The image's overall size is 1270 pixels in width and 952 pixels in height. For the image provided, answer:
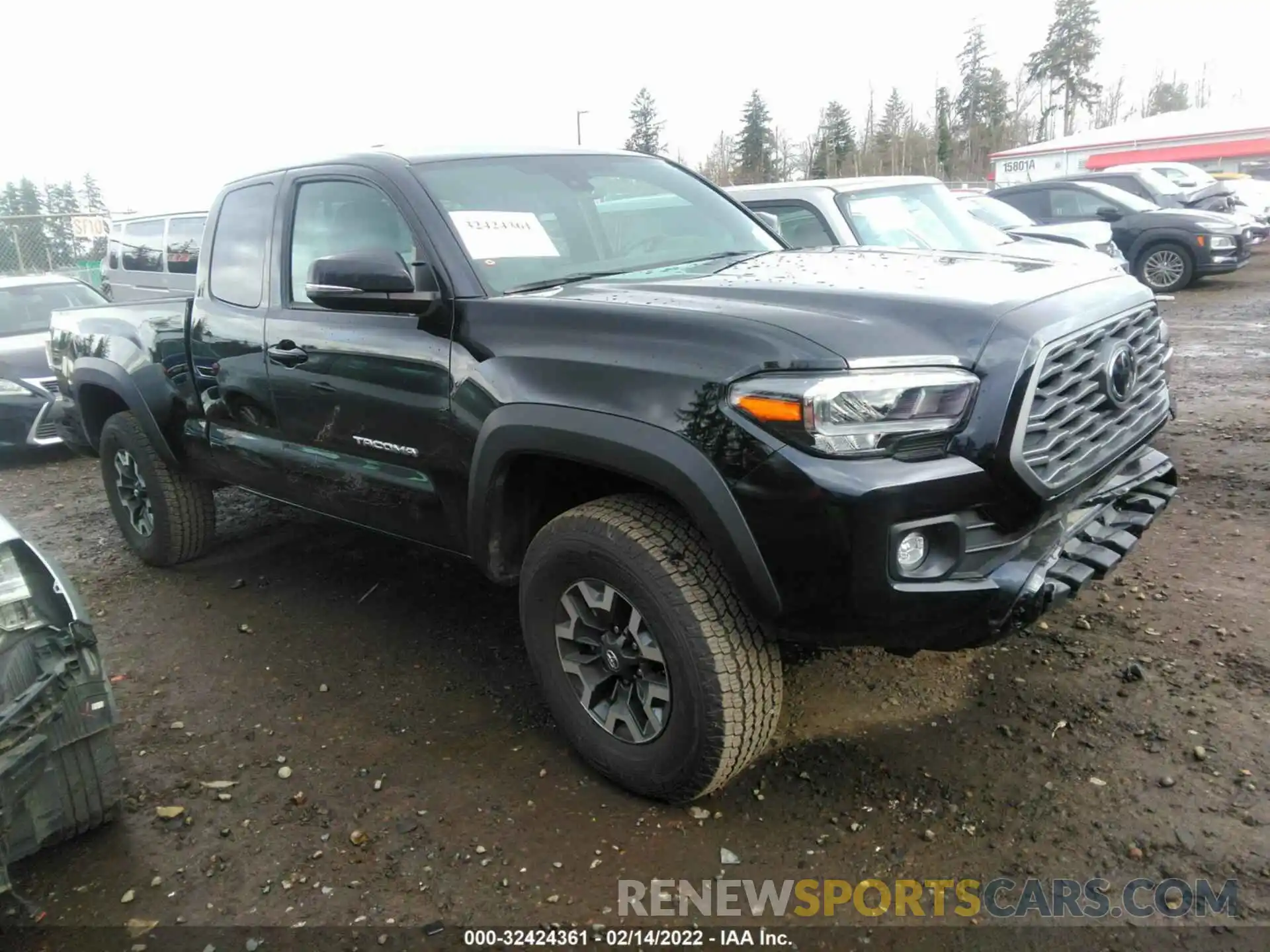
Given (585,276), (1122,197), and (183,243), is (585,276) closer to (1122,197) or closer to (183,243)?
(183,243)

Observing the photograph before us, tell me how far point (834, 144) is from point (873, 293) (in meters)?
50.0

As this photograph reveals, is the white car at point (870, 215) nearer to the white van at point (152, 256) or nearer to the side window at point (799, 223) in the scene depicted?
the side window at point (799, 223)

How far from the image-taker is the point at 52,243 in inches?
663

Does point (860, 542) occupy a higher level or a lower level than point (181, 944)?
higher

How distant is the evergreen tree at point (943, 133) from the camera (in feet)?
175

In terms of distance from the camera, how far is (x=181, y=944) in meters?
2.39

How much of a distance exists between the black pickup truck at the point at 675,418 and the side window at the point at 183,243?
7.04 meters

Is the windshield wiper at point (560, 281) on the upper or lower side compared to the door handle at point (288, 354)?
upper

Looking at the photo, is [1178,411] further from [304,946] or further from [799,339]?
[304,946]

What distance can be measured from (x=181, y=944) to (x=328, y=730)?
100 cm

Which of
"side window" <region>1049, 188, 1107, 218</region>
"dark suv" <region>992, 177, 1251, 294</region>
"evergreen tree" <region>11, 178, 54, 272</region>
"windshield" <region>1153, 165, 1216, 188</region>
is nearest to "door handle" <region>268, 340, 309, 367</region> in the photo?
"dark suv" <region>992, 177, 1251, 294</region>

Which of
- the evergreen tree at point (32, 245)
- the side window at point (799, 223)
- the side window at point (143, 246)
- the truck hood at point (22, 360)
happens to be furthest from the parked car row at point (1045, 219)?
the evergreen tree at point (32, 245)

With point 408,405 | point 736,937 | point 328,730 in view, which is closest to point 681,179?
point 408,405

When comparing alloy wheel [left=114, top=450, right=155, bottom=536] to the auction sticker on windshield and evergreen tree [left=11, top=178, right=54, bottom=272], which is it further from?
evergreen tree [left=11, top=178, right=54, bottom=272]
